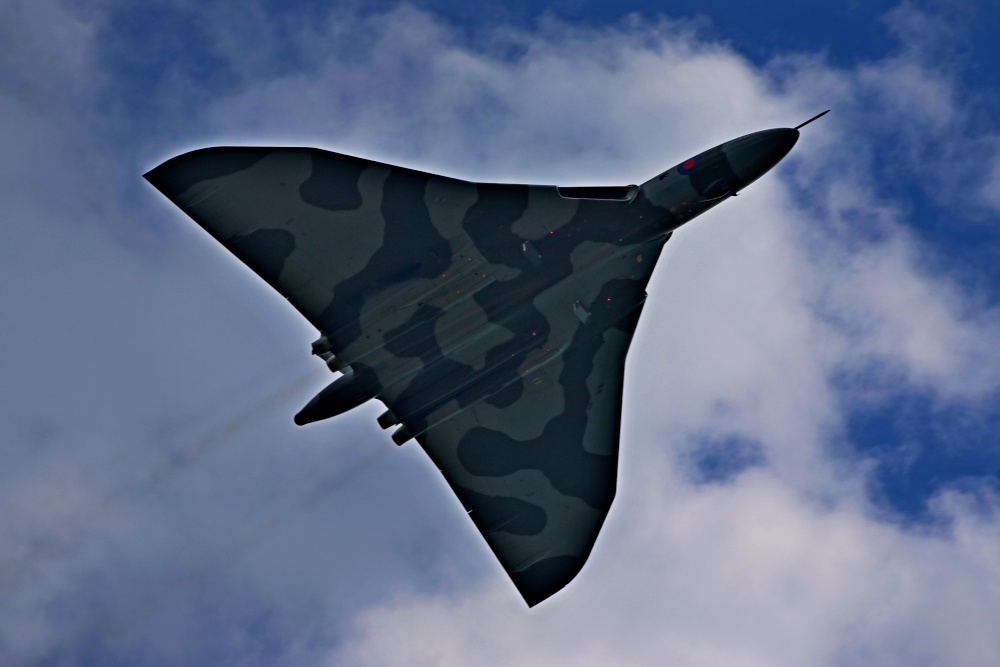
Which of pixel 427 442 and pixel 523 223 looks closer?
pixel 523 223

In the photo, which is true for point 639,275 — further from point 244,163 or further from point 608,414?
point 244,163

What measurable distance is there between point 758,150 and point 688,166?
194 cm

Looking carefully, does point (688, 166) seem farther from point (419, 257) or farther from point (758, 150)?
point (419, 257)

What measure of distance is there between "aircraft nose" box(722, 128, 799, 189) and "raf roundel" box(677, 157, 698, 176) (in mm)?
873

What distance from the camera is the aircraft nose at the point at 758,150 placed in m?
28.8

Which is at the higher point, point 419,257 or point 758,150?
point 419,257

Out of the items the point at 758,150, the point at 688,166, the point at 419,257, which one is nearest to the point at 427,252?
the point at 419,257

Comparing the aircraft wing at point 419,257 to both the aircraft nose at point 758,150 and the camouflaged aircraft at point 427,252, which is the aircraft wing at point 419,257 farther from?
the aircraft nose at point 758,150

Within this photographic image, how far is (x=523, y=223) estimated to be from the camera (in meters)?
30.1

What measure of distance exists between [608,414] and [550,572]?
18.2 ft

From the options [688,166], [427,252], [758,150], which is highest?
[427,252]

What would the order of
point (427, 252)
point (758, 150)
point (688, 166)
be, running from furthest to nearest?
point (427, 252), point (688, 166), point (758, 150)

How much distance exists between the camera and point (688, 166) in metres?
29.4

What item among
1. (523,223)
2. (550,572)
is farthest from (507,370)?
(550,572)
